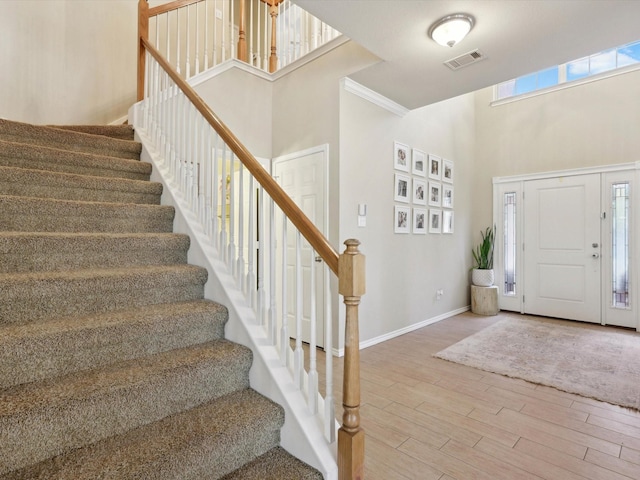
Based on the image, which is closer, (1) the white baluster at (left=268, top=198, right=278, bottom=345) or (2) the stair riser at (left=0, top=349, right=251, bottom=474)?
(2) the stair riser at (left=0, top=349, right=251, bottom=474)

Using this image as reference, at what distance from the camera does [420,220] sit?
4262 mm

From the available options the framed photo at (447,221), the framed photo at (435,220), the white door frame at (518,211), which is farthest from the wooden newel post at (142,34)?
the white door frame at (518,211)

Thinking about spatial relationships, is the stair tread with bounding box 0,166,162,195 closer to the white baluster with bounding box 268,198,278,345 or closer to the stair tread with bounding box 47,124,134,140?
the stair tread with bounding box 47,124,134,140

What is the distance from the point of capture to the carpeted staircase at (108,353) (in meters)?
1.12

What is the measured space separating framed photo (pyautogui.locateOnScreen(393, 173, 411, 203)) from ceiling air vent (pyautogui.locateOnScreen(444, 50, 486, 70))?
124 cm

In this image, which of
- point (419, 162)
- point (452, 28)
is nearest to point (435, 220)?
point (419, 162)

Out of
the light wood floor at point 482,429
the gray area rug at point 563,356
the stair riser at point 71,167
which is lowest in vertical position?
the light wood floor at point 482,429

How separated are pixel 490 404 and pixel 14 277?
2.80 meters

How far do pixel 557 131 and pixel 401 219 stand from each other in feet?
9.40

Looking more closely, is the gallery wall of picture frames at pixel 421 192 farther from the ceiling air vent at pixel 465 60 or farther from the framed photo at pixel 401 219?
the ceiling air vent at pixel 465 60

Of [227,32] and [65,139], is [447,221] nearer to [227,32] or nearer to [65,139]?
[227,32]

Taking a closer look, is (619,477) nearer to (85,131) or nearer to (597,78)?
(85,131)

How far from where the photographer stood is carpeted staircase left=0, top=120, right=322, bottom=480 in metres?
1.12

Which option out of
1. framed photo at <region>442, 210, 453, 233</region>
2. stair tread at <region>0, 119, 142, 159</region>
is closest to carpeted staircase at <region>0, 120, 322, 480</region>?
stair tread at <region>0, 119, 142, 159</region>
